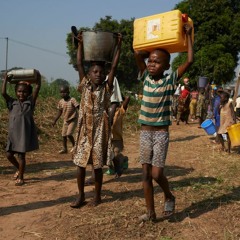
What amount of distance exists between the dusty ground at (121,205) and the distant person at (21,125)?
0.41 metres

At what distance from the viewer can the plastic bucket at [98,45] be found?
3.82 metres

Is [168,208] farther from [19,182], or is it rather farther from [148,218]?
[19,182]

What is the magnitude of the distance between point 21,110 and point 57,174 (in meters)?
1.23

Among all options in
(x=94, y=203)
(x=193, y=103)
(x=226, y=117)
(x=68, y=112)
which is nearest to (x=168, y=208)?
(x=94, y=203)

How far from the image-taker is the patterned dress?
3861 mm

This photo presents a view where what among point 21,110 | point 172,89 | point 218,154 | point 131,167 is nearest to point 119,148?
point 131,167

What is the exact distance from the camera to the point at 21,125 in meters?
5.04

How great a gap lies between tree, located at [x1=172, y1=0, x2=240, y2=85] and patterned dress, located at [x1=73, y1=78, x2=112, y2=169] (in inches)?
767

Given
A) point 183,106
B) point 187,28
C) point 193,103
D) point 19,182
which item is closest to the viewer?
point 187,28

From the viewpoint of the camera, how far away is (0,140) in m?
7.53

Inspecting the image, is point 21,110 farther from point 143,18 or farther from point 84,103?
point 143,18

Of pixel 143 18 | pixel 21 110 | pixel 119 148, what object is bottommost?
pixel 119 148

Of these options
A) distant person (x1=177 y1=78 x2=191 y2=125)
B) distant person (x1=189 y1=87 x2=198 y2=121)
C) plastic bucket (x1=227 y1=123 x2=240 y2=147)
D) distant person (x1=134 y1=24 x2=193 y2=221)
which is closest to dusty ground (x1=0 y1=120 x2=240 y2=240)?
distant person (x1=134 y1=24 x2=193 y2=221)

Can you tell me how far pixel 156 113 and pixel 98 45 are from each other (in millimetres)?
1019
